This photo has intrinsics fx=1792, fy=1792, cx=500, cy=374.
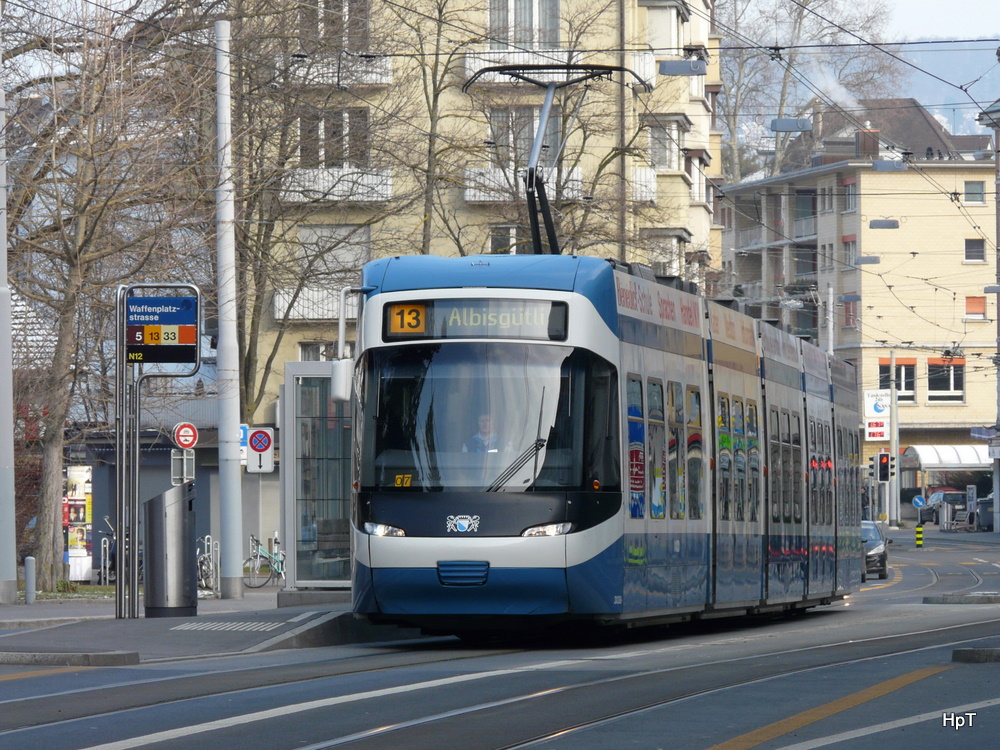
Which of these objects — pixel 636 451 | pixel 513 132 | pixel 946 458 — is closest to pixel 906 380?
pixel 946 458

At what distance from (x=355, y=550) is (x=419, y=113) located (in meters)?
25.9

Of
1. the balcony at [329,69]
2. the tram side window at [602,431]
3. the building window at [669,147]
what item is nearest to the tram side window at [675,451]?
the tram side window at [602,431]

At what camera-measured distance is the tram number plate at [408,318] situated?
14250 mm

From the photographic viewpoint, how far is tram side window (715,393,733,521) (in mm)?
17188

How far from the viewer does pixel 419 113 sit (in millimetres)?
39188

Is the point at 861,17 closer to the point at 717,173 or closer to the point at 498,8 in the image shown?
the point at 717,173

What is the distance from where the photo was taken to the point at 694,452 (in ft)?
53.7

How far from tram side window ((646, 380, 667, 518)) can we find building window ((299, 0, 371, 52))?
18.9 m

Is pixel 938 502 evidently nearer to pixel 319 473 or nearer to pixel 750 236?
pixel 750 236

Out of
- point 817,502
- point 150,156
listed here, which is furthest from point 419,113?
point 817,502

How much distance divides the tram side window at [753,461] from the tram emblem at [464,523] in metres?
5.25

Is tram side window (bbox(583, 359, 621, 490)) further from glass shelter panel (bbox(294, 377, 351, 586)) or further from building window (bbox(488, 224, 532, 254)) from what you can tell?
building window (bbox(488, 224, 532, 254))

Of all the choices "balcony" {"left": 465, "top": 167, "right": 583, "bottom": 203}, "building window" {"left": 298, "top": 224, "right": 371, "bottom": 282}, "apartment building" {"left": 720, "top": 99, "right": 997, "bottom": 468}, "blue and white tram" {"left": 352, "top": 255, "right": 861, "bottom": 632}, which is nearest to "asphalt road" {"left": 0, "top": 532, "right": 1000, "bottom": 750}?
"blue and white tram" {"left": 352, "top": 255, "right": 861, "bottom": 632}

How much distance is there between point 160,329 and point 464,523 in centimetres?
668
